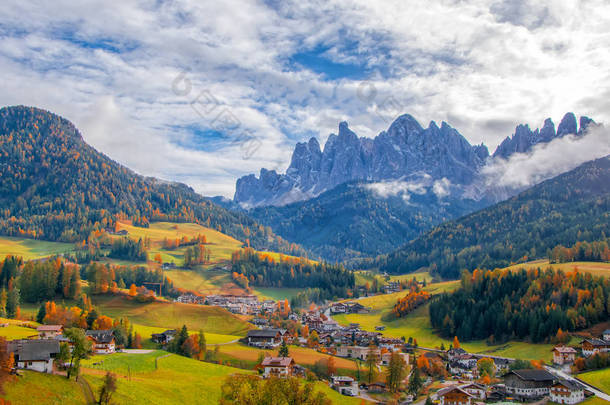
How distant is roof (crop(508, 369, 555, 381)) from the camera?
83.4m

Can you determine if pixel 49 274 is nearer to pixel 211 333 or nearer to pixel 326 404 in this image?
pixel 211 333

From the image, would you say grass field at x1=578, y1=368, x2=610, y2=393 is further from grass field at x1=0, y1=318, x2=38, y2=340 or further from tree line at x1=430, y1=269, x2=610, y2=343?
grass field at x1=0, y1=318, x2=38, y2=340

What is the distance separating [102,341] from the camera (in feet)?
287

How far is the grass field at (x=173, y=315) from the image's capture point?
5039 inches

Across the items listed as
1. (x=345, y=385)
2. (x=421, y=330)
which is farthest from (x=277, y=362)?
(x=421, y=330)

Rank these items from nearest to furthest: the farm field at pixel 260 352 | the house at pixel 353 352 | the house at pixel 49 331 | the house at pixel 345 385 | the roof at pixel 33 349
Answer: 1. the roof at pixel 33 349
2. the house at pixel 49 331
3. the house at pixel 345 385
4. the farm field at pixel 260 352
5. the house at pixel 353 352

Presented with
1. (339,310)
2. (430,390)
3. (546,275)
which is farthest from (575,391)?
(339,310)

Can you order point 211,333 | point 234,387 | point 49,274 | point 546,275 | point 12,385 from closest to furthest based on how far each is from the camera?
1. point 12,385
2. point 234,387
3. point 211,333
4. point 49,274
5. point 546,275

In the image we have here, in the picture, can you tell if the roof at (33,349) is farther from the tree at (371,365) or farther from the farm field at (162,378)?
the tree at (371,365)

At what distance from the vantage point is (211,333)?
12588 centimetres

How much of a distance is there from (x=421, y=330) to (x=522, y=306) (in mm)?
30583

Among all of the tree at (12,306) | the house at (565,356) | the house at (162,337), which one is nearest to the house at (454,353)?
the house at (565,356)

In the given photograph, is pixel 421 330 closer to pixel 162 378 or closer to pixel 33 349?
pixel 162 378

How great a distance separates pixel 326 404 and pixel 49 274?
354ft
